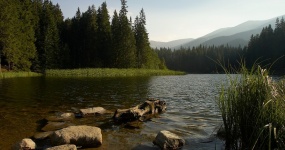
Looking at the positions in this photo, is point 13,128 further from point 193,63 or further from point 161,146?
point 193,63

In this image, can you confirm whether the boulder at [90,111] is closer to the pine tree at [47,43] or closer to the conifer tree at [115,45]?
the pine tree at [47,43]

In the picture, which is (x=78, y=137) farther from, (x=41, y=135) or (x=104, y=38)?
(x=104, y=38)

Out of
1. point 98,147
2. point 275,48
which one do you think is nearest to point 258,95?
point 98,147

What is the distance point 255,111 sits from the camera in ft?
23.1

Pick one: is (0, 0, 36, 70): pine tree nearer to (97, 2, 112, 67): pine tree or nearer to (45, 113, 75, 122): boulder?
(97, 2, 112, 67): pine tree

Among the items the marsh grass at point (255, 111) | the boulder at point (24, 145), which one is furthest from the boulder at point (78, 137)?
the marsh grass at point (255, 111)

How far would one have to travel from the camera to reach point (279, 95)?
21.6 feet

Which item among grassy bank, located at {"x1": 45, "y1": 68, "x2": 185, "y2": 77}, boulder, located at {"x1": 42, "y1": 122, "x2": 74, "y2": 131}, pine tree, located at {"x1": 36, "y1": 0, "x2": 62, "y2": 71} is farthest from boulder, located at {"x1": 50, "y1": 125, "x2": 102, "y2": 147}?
pine tree, located at {"x1": 36, "y1": 0, "x2": 62, "y2": 71}

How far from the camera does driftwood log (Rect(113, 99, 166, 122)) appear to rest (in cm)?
1328

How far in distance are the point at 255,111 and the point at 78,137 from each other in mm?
6023

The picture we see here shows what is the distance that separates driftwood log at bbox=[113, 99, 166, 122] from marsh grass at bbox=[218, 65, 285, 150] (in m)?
6.11

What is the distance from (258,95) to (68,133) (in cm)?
652

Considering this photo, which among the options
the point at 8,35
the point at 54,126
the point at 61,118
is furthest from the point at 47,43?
the point at 54,126

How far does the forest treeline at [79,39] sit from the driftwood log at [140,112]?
166 ft
